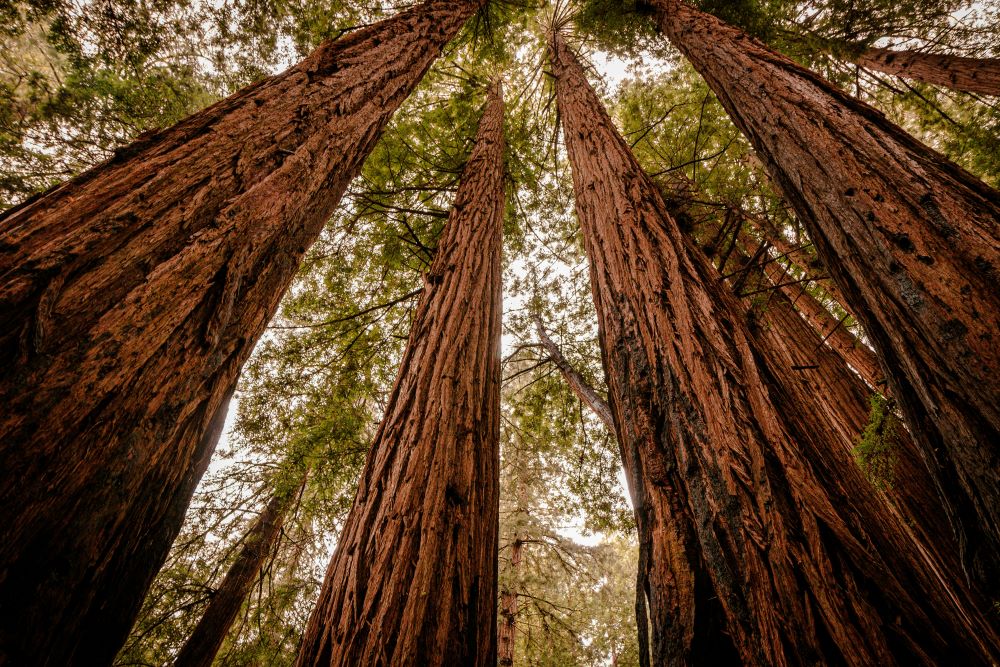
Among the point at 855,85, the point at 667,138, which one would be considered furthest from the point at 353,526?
the point at 855,85

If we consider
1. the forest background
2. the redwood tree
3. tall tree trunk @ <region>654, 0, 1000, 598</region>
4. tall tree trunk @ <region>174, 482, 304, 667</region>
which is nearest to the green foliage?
the forest background

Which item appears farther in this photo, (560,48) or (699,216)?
(560,48)

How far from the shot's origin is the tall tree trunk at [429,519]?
1.24 meters

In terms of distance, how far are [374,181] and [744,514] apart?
4.90m

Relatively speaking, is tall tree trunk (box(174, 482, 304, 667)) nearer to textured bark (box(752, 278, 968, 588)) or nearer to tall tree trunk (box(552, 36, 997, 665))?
tall tree trunk (box(552, 36, 997, 665))

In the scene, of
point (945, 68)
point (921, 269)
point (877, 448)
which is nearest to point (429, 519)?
point (921, 269)

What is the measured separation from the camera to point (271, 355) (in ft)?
14.8

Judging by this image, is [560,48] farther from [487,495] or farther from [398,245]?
[487,495]

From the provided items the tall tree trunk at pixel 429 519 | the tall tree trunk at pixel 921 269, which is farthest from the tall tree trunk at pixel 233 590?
the tall tree trunk at pixel 921 269

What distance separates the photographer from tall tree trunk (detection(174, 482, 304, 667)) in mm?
4363

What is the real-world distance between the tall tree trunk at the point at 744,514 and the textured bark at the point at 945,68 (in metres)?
4.82

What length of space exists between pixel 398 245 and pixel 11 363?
165 inches

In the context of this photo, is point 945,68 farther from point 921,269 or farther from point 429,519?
point 429,519

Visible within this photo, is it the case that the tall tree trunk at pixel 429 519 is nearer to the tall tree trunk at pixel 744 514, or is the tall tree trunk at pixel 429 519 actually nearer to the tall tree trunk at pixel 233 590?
the tall tree trunk at pixel 744 514
